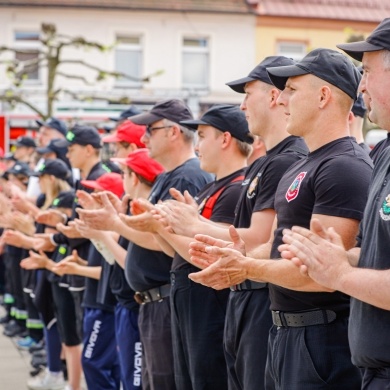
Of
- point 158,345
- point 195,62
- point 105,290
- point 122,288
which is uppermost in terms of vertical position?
point 195,62

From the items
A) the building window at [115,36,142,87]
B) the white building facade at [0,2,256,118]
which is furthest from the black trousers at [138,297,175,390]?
the building window at [115,36,142,87]

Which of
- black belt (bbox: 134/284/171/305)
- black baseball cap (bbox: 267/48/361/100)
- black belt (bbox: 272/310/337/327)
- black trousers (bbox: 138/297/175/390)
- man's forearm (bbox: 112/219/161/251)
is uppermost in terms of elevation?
black baseball cap (bbox: 267/48/361/100)

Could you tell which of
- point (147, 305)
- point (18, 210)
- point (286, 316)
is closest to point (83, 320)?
point (147, 305)

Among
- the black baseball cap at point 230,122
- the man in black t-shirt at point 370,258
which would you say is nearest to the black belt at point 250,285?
the black baseball cap at point 230,122

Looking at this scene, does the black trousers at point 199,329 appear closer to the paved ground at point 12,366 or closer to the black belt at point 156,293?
the black belt at point 156,293

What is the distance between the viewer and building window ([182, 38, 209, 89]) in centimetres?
3108

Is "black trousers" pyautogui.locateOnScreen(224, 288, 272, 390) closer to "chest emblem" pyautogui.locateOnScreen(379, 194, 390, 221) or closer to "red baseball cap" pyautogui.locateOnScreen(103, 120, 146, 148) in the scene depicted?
"chest emblem" pyautogui.locateOnScreen(379, 194, 390, 221)

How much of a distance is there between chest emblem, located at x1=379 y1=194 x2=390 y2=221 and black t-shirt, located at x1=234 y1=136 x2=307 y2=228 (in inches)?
53.0

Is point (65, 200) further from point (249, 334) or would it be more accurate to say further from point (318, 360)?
point (318, 360)

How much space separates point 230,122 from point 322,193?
1.80m

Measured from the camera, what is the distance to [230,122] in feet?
19.6

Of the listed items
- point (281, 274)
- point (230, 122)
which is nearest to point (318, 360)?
point (281, 274)

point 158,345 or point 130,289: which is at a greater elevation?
point 130,289

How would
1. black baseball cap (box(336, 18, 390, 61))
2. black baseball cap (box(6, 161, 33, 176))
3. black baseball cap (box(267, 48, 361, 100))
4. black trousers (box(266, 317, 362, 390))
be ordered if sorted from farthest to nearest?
black baseball cap (box(6, 161, 33, 176)) < black baseball cap (box(267, 48, 361, 100)) < black trousers (box(266, 317, 362, 390)) < black baseball cap (box(336, 18, 390, 61))
